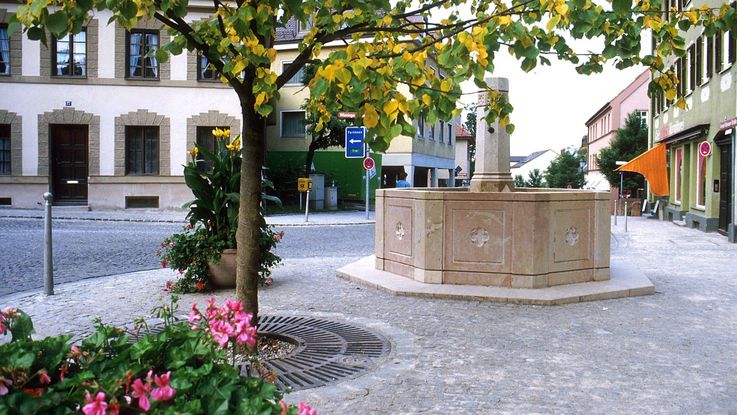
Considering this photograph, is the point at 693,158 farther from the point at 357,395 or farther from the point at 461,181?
the point at 461,181

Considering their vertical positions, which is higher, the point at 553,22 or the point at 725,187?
the point at 553,22

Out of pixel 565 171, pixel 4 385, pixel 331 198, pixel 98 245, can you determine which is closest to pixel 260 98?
pixel 4 385

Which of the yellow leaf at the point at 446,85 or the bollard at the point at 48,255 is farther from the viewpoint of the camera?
the bollard at the point at 48,255

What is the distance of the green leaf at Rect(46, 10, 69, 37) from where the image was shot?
347 cm

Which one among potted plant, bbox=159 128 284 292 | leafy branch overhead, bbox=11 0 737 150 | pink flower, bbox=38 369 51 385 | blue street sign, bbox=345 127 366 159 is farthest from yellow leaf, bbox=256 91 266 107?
blue street sign, bbox=345 127 366 159

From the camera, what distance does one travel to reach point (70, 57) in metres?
26.2

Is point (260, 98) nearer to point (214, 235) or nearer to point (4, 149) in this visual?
point (214, 235)

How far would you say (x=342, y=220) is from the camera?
2462cm

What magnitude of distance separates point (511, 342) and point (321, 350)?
1.74 meters

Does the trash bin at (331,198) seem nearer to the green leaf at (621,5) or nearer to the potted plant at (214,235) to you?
the potted plant at (214,235)

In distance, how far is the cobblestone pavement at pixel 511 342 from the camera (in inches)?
182

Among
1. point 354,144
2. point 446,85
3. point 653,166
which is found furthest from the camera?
point 653,166

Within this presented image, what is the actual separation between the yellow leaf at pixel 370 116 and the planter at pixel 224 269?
5150 mm

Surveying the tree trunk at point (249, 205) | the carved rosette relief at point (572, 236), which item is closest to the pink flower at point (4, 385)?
the tree trunk at point (249, 205)
